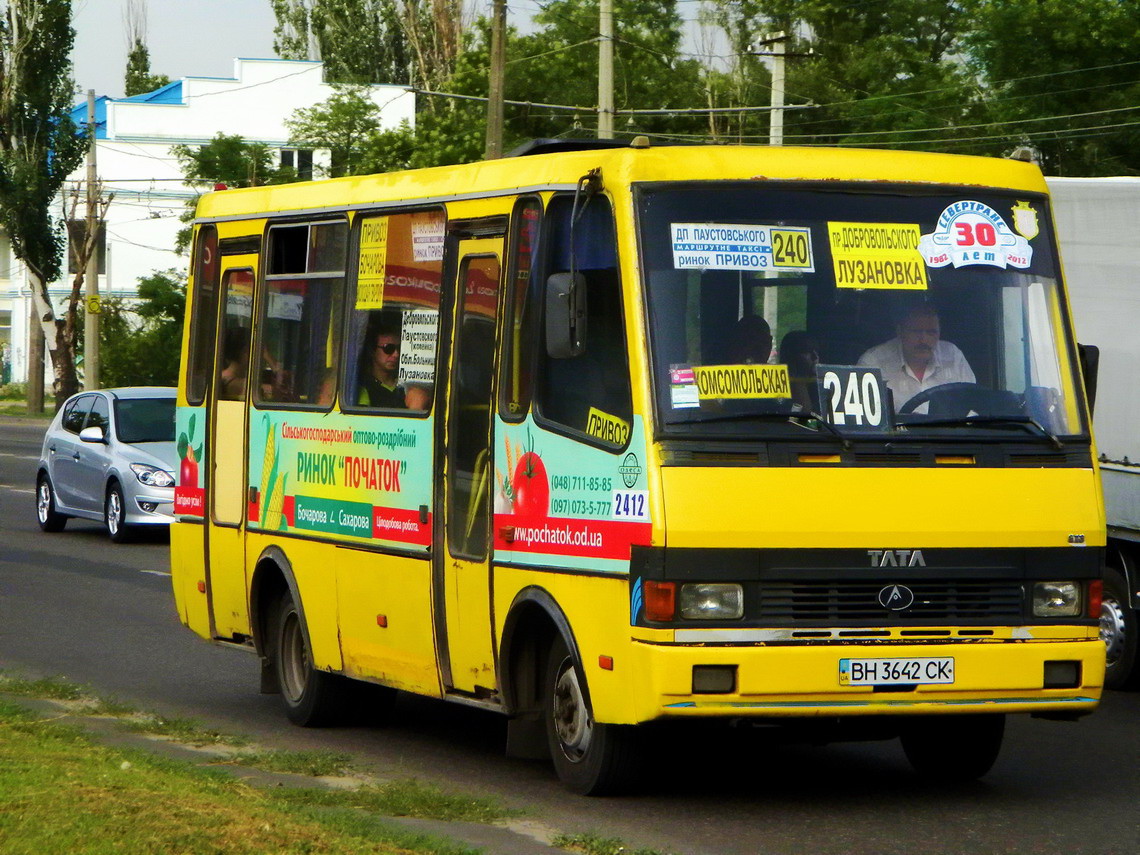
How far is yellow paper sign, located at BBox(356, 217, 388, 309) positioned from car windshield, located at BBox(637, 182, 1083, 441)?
7.57 feet

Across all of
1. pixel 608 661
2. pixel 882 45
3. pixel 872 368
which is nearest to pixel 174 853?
pixel 608 661

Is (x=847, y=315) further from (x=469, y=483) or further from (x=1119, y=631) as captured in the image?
(x=1119, y=631)

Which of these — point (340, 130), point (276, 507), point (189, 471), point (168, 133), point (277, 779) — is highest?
point (168, 133)

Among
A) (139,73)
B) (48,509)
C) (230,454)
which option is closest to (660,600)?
(230,454)

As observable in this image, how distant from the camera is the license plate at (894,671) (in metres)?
7.54

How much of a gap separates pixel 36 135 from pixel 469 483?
52475mm

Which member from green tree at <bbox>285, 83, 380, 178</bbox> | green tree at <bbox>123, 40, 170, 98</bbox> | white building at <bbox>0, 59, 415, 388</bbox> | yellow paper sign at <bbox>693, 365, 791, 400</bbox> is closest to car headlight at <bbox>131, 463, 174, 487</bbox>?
yellow paper sign at <bbox>693, 365, 791, 400</bbox>

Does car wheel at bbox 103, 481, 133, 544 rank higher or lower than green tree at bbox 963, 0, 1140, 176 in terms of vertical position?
lower

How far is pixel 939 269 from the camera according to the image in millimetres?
8094

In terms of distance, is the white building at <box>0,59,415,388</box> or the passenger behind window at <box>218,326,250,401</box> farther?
the white building at <box>0,59,415,388</box>

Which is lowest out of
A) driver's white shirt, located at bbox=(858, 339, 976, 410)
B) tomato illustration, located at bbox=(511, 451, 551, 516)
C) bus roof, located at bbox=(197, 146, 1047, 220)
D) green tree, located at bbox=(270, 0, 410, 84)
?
tomato illustration, located at bbox=(511, 451, 551, 516)

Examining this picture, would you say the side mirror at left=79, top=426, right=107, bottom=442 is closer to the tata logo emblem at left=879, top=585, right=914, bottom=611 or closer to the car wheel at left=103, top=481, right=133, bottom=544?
the car wheel at left=103, top=481, right=133, bottom=544

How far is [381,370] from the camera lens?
31.9ft

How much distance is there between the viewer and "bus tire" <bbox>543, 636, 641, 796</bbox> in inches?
312
